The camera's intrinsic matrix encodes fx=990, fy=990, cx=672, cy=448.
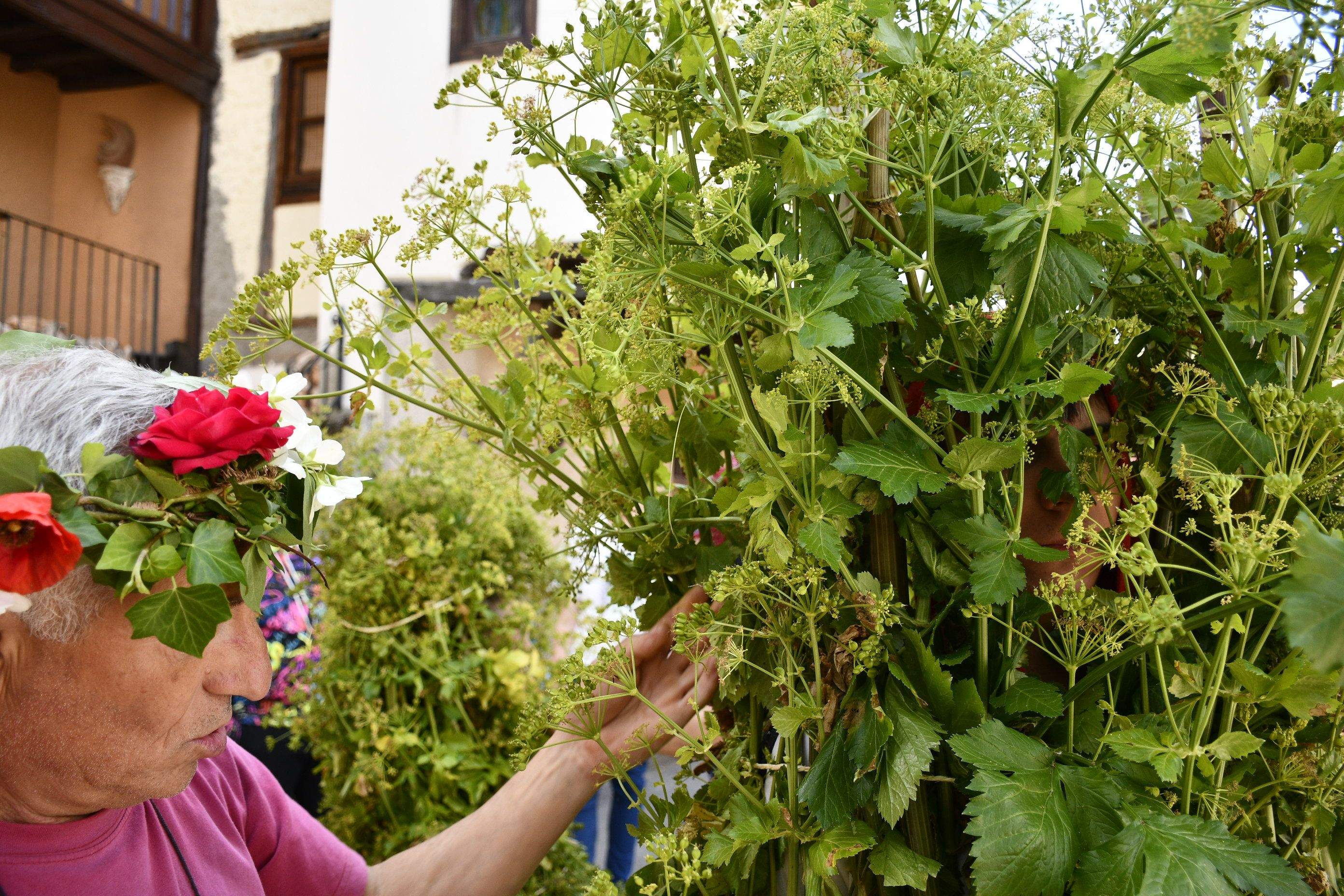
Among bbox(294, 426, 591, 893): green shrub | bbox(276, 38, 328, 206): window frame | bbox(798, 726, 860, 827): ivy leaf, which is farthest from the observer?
bbox(276, 38, 328, 206): window frame

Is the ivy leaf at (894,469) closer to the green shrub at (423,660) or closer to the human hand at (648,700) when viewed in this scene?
the human hand at (648,700)

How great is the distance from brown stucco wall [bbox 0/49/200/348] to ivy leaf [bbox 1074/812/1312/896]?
7.67 metres

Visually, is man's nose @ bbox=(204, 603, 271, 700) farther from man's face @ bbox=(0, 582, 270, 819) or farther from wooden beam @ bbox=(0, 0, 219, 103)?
wooden beam @ bbox=(0, 0, 219, 103)

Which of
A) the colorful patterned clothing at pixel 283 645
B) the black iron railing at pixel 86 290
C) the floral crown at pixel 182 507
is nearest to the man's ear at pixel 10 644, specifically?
the floral crown at pixel 182 507

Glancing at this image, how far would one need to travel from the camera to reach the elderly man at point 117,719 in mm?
879

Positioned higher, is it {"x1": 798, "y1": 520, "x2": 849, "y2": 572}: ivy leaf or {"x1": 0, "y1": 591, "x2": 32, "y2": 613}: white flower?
{"x1": 798, "y1": 520, "x2": 849, "y2": 572}: ivy leaf

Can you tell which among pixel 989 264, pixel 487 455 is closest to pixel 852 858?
pixel 989 264

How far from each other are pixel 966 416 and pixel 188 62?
769 cm

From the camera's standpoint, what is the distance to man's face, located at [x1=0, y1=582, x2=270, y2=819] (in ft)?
2.93

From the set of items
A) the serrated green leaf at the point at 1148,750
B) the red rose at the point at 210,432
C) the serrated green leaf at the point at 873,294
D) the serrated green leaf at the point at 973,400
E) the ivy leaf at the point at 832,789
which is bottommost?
the ivy leaf at the point at 832,789

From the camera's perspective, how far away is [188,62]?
6.98 meters

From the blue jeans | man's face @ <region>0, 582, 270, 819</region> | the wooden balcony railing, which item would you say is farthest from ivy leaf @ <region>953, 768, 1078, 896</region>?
the wooden balcony railing

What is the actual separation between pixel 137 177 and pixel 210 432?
756 cm

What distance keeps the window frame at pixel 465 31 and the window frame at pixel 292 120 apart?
1.58 m
